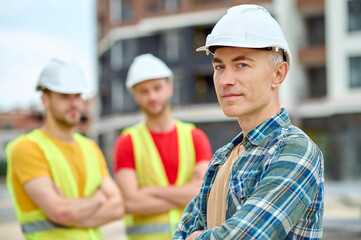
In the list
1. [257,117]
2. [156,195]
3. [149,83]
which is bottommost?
[156,195]

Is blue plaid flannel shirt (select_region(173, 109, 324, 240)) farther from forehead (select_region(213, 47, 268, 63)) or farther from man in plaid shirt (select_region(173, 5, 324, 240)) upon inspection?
forehead (select_region(213, 47, 268, 63))

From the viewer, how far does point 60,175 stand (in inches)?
135

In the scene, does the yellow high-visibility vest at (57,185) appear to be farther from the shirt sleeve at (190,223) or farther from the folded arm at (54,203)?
the shirt sleeve at (190,223)

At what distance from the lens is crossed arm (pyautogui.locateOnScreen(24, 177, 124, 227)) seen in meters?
3.23

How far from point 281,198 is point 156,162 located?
220 centimetres

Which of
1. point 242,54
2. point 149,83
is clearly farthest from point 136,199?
point 242,54

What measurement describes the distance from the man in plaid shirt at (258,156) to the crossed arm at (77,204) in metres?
1.44

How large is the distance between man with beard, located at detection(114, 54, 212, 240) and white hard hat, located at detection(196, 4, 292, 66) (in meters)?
1.95

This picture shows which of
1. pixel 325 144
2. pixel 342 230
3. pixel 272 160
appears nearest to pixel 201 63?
pixel 325 144

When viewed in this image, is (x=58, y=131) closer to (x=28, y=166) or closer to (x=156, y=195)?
(x=28, y=166)

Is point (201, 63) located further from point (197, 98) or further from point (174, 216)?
point (174, 216)

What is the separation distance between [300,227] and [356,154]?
26.3 metres

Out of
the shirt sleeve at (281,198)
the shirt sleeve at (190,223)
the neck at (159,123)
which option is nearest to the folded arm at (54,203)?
the neck at (159,123)

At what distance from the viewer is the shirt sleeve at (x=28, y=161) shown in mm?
3281
